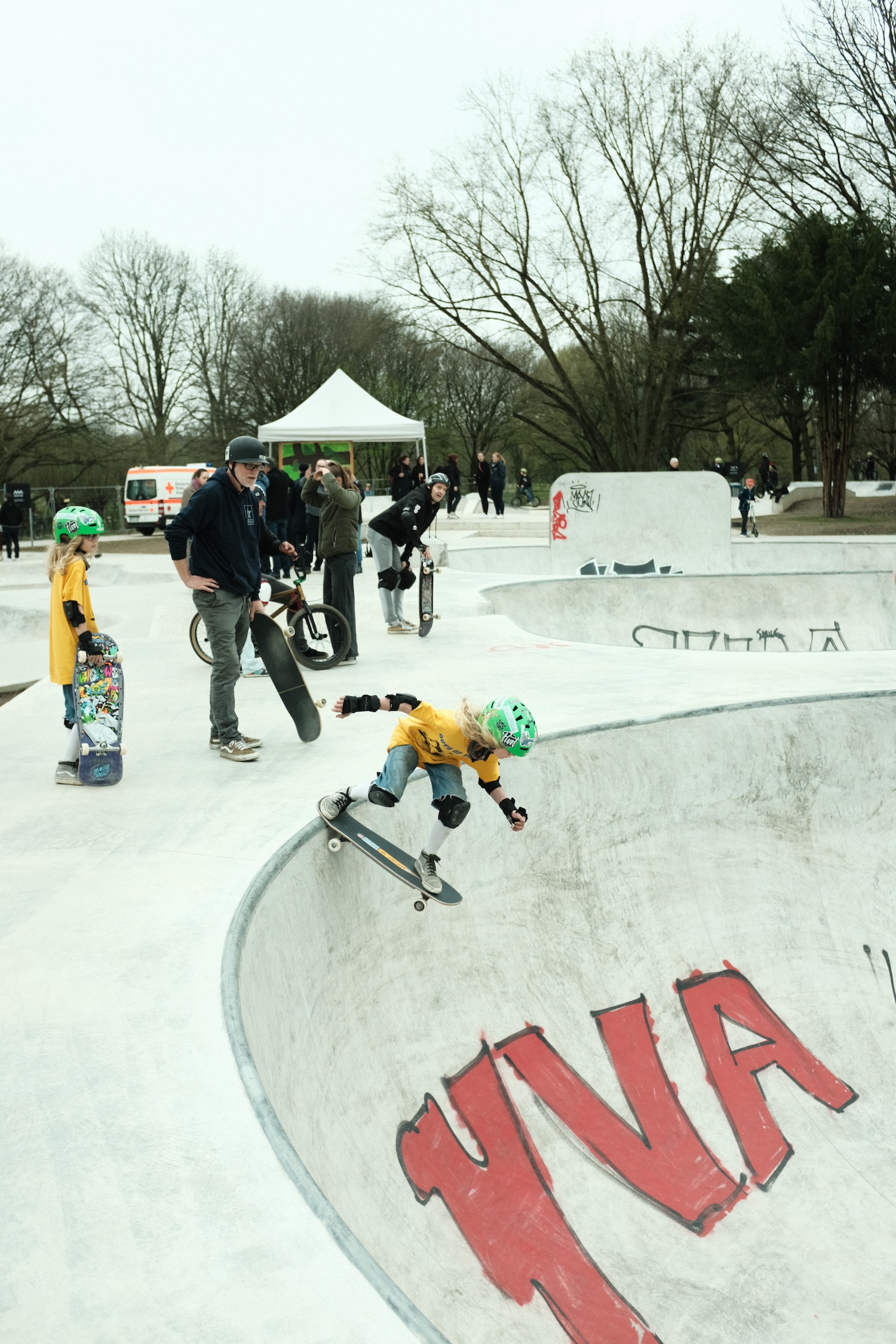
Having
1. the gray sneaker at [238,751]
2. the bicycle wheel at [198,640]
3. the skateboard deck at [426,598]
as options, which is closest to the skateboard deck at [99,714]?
the gray sneaker at [238,751]

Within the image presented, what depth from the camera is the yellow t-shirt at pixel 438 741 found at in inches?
173

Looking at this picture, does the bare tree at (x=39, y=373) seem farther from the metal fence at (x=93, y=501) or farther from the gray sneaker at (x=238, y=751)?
the gray sneaker at (x=238, y=751)

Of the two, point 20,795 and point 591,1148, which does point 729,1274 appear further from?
point 20,795

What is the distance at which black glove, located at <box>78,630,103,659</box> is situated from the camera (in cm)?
567

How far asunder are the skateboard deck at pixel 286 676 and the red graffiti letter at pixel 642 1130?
2.76 metres

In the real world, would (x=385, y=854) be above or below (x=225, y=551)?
below

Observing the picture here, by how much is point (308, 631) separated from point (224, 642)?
11.5 feet

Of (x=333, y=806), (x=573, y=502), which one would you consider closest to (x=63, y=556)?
(x=333, y=806)

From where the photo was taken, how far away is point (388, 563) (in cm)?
1088

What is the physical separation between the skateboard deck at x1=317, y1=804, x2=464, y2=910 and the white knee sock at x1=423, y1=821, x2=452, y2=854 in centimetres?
11

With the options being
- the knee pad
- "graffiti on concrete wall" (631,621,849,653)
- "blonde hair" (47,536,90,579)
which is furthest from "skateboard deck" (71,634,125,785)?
"graffiti on concrete wall" (631,621,849,653)

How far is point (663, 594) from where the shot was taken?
15641 mm

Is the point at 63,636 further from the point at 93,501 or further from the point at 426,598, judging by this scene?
the point at 93,501

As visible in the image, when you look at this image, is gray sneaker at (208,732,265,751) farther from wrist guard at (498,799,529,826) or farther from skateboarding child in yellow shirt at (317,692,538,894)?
wrist guard at (498,799,529,826)
